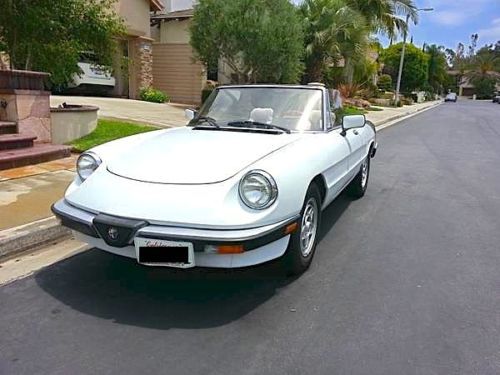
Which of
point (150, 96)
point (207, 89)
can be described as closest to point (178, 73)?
point (207, 89)

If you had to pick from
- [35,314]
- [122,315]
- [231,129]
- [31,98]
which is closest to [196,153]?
[231,129]

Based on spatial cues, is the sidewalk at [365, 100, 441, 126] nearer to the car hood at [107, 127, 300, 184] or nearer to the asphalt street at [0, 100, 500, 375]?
the asphalt street at [0, 100, 500, 375]

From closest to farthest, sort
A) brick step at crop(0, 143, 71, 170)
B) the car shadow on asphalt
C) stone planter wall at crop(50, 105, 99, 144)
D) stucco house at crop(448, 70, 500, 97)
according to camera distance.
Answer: the car shadow on asphalt < brick step at crop(0, 143, 71, 170) < stone planter wall at crop(50, 105, 99, 144) < stucco house at crop(448, 70, 500, 97)

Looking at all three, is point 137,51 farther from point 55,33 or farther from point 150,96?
point 55,33

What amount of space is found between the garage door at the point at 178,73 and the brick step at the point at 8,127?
44.6 ft

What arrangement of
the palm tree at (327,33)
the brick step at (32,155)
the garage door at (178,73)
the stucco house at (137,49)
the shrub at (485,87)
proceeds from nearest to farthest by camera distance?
the brick step at (32,155), the stucco house at (137,49), the palm tree at (327,33), the garage door at (178,73), the shrub at (485,87)

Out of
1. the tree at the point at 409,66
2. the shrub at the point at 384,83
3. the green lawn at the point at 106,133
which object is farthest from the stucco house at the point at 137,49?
the tree at the point at 409,66

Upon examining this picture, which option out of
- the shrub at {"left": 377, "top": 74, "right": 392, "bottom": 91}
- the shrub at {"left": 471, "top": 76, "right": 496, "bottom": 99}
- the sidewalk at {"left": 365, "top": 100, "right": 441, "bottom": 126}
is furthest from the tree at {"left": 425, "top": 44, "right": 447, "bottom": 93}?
the sidewalk at {"left": 365, "top": 100, "right": 441, "bottom": 126}

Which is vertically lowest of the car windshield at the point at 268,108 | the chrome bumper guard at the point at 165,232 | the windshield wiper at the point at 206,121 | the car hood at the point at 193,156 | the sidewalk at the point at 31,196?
the sidewalk at the point at 31,196

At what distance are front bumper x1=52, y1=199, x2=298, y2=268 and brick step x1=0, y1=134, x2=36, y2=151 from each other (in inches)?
158

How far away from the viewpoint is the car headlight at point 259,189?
9.55 feet

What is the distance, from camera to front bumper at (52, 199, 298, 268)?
271 cm

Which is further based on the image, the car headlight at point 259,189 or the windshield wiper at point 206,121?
the windshield wiper at point 206,121

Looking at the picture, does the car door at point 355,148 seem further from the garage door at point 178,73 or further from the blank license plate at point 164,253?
the garage door at point 178,73
